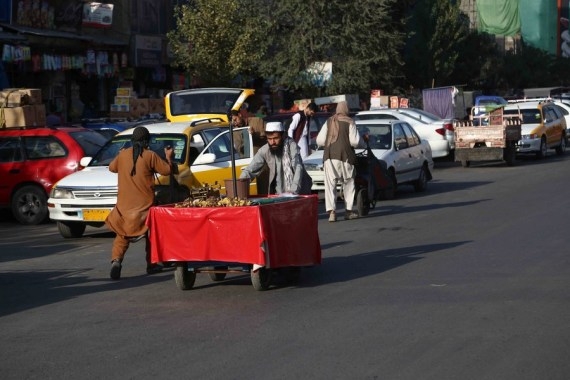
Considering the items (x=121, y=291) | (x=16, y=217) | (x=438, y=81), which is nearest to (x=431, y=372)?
(x=121, y=291)

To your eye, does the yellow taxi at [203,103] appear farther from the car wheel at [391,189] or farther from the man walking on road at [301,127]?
the car wheel at [391,189]

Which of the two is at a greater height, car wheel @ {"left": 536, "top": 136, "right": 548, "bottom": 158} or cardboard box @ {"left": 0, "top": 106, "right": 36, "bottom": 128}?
cardboard box @ {"left": 0, "top": 106, "right": 36, "bottom": 128}

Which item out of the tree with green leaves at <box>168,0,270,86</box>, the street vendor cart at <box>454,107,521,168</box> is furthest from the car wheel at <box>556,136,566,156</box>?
the tree with green leaves at <box>168,0,270,86</box>

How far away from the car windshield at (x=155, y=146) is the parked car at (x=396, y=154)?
433cm

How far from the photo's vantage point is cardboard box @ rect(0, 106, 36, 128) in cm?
1992

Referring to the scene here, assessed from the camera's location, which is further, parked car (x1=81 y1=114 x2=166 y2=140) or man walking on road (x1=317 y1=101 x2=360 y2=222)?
parked car (x1=81 y1=114 x2=166 y2=140)

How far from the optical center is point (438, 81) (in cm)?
5141

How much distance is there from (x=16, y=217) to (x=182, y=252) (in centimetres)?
912

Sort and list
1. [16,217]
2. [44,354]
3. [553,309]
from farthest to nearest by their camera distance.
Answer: [16,217] → [553,309] → [44,354]

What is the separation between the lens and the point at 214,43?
32.5m

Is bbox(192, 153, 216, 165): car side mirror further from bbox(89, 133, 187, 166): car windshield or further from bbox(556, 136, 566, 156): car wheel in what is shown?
bbox(556, 136, 566, 156): car wheel

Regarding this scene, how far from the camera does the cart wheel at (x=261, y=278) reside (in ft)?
35.1

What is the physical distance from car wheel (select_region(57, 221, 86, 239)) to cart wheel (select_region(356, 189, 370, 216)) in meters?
4.49

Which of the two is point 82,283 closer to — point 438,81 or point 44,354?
point 44,354
